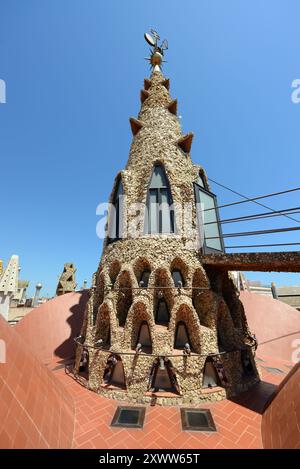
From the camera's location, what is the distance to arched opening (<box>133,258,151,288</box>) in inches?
402

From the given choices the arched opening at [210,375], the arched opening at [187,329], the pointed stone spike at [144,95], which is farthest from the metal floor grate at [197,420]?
the pointed stone spike at [144,95]

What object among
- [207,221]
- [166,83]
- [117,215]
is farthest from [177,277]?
[166,83]

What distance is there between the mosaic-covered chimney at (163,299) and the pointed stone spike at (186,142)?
2.4 inches

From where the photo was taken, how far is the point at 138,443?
6.04 metres

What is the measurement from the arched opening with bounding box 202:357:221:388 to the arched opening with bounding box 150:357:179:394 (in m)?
1.36

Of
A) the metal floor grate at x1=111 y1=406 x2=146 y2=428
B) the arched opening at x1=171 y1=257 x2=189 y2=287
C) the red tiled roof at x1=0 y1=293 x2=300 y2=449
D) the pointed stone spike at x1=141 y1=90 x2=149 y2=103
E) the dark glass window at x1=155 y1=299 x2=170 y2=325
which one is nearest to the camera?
the red tiled roof at x1=0 y1=293 x2=300 y2=449

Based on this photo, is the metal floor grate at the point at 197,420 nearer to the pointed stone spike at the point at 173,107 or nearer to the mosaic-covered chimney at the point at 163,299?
the mosaic-covered chimney at the point at 163,299

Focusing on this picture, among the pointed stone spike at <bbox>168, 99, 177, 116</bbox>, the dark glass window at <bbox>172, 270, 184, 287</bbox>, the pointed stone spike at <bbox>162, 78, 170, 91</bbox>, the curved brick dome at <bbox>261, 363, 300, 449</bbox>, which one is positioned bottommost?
the curved brick dome at <bbox>261, 363, 300, 449</bbox>

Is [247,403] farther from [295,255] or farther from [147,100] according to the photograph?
[147,100]

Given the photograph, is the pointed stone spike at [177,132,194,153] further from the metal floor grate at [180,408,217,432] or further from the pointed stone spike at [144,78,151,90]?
the metal floor grate at [180,408,217,432]

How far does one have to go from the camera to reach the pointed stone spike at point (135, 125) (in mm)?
14219

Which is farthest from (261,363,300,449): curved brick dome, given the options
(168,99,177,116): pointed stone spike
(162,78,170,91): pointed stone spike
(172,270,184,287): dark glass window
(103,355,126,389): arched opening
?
(162,78,170,91): pointed stone spike
